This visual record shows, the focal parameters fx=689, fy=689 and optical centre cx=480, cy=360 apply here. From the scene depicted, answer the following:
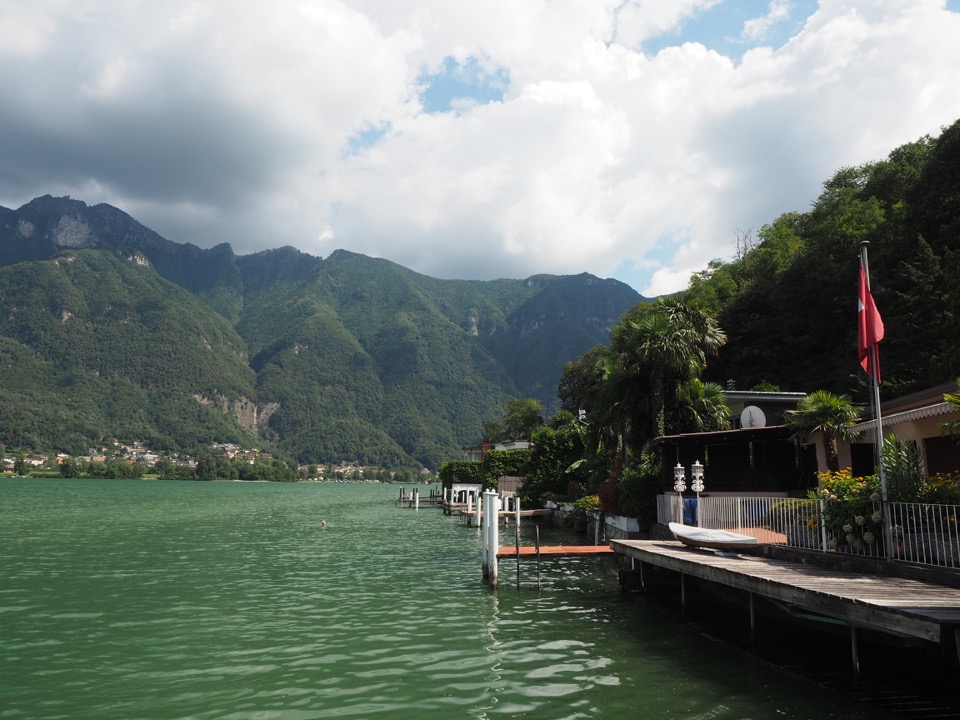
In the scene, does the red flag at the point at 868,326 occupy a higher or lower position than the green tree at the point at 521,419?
lower

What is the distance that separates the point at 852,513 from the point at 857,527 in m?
0.32

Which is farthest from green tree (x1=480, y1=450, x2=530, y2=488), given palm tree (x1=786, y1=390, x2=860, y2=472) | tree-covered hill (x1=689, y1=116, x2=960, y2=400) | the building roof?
palm tree (x1=786, y1=390, x2=860, y2=472)

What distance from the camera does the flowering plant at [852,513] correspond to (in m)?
13.2

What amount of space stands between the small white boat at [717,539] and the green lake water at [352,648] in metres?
2.14

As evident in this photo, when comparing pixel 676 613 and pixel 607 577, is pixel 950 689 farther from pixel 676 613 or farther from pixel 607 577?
pixel 607 577

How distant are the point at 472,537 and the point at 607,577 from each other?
16975mm

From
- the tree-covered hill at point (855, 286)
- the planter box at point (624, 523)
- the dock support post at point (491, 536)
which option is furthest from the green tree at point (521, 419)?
the dock support post at point (491, 536)

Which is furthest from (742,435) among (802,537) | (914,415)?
(802,537)

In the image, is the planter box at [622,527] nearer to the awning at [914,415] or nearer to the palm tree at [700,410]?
the palm tree at [700,410]

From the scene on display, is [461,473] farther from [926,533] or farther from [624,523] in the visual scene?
[926,533]

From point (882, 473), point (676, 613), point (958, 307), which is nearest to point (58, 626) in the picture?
point (676, 613)

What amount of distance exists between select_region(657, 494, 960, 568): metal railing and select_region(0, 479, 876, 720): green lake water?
3.15m

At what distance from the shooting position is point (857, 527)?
1357cm

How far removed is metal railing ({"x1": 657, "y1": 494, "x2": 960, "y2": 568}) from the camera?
11.9 metres
